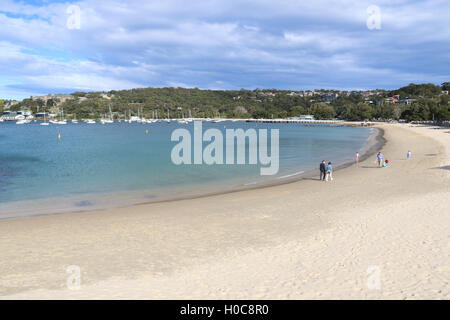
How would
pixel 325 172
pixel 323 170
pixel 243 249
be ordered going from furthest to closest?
1. pixel 325 172
2. pixel 323 170
3. pixel 243 249

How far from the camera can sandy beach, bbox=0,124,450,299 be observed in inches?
279

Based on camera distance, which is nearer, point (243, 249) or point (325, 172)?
point (243, 249)

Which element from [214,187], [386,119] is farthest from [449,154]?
[386,119]

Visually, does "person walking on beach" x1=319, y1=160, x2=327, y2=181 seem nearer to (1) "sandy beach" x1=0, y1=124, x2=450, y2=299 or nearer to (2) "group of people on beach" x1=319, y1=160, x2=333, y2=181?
(2) "group of people on beach" x1=319, y1=160, x2=333, y2=181

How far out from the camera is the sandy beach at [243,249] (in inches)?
279

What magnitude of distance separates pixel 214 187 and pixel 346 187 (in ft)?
26.6

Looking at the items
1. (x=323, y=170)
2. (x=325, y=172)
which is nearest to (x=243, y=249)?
(x=323, y=170)

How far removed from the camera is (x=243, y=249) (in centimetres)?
970

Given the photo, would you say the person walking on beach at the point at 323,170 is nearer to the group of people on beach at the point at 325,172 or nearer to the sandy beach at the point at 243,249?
the group of people on beach at the point at 325,172

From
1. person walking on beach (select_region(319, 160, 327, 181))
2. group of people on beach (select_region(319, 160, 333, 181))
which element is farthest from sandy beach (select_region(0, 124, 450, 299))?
person walking on beach (select_region(319, 160, 327, 181))

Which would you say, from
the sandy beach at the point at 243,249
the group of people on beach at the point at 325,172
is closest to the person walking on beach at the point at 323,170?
the group of people on beach at the point at 325,172

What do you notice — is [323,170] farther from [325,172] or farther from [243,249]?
[243,249]

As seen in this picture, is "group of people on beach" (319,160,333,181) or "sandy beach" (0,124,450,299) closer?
"sandy beach" (0,124,450,299)
